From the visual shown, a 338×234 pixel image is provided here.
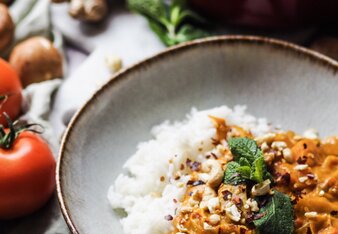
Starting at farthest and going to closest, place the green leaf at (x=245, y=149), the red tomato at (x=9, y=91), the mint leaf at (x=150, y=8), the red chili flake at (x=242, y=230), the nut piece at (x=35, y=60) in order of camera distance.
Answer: the mint leaf at (x=150, y=8) < the nut piece at (x=35, y=60) < the red tomato at (x=9, y=91) < the green leaf at (x=245, y=149) < the red chili flake at (x=242, y=230)

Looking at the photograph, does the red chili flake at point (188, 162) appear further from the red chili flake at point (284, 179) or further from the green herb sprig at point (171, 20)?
the green herb sprig at point (171, 20)

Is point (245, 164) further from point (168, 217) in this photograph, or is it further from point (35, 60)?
point (35, 60)

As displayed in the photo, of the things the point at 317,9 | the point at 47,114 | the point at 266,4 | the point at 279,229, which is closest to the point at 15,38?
the point at 47,114

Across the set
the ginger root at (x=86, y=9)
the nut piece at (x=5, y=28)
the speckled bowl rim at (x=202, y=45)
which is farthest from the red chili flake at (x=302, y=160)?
the nut piece at (x=5, y=28)

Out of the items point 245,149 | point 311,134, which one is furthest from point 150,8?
point 245,149

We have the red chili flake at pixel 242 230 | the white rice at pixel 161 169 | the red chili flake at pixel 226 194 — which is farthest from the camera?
the white rice at pixel 161 169

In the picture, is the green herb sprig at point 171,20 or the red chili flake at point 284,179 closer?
the red chili flake at point 284,179

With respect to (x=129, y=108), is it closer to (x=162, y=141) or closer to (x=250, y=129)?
(x=162, y=141)
